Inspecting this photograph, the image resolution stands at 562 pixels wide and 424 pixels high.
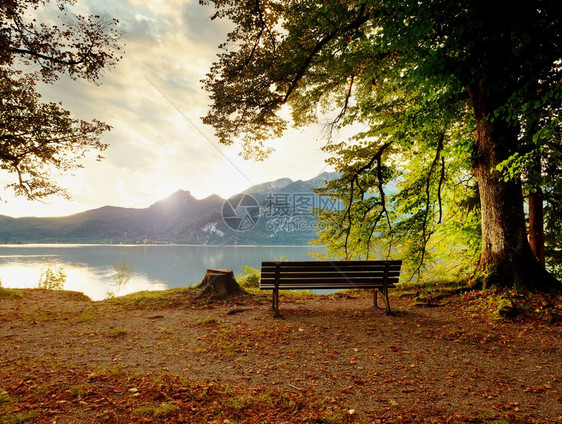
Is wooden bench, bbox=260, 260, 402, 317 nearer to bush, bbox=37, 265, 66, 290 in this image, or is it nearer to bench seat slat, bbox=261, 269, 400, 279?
bench seat slat, bbox=261, 269, 400, 279

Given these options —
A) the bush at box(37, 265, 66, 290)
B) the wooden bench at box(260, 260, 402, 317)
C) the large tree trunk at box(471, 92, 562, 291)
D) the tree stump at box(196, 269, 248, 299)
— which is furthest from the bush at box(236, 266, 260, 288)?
the bush at box(37, 265, 66, 290)

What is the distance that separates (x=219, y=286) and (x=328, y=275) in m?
3.52

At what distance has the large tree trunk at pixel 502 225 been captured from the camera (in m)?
6.66

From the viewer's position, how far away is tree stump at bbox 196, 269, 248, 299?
8.11 metres

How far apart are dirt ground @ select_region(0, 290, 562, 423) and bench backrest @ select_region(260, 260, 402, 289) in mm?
723

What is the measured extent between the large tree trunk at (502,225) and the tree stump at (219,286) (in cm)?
664

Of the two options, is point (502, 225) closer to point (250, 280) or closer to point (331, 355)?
point (331, 355)

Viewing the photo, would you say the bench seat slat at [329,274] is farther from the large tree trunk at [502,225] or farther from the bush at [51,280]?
the bush at [51,280]

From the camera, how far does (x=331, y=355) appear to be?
441cm

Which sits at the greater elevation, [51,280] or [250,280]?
[250,280]

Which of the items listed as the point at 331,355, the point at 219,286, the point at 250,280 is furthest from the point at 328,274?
the point at 250,280

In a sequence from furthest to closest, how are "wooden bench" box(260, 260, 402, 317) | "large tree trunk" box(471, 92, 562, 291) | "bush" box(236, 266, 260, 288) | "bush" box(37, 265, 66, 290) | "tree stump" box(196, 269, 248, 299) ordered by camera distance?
1. "bush" box(37, 265, 66, 290)
2. "bush" box(236, 266, 260, 288)
3. "tree stump" box(196, 269, 248, 299)
4. "large tree trunk" box(471, 92, 562, 291)
5. "wooden bench" box(260, 260, 402, 317)

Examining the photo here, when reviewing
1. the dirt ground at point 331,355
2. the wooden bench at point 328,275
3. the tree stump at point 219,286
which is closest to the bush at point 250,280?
the tree stump at point 219,286

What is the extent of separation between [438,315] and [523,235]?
9.70 feet
